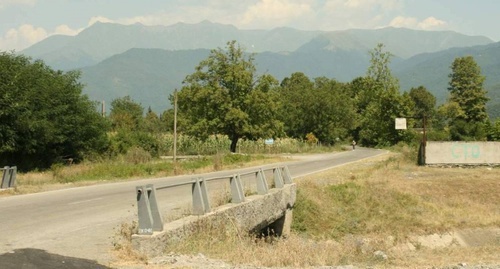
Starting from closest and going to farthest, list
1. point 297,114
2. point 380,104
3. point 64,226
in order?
1. point 64,226
2. point 380,104
3. point 297,114

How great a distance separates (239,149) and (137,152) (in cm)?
2635

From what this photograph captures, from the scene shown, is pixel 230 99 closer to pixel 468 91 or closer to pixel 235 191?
pixel 235 191

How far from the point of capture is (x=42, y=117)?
41469 millimetres

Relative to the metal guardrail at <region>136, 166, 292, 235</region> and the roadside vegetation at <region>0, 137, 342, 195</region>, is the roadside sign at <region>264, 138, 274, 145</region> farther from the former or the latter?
the metal guardrail at <region>136, 166, 292, 235</region>

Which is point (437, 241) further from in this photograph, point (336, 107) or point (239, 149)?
point (336, 107)

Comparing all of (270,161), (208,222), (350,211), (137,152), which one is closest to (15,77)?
(137,152)

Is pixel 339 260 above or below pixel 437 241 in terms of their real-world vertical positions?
above

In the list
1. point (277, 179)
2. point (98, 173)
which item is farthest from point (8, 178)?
point (277, 179)

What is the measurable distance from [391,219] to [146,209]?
18239 millimetres

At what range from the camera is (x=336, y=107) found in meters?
95.6

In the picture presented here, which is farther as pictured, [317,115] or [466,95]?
[466,95]

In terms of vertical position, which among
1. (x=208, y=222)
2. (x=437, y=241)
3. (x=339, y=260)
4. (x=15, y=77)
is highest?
(x=15, y=77)

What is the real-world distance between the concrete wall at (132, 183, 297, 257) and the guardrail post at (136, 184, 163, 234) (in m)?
0.17

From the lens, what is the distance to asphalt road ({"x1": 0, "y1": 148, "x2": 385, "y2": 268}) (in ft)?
28.7
